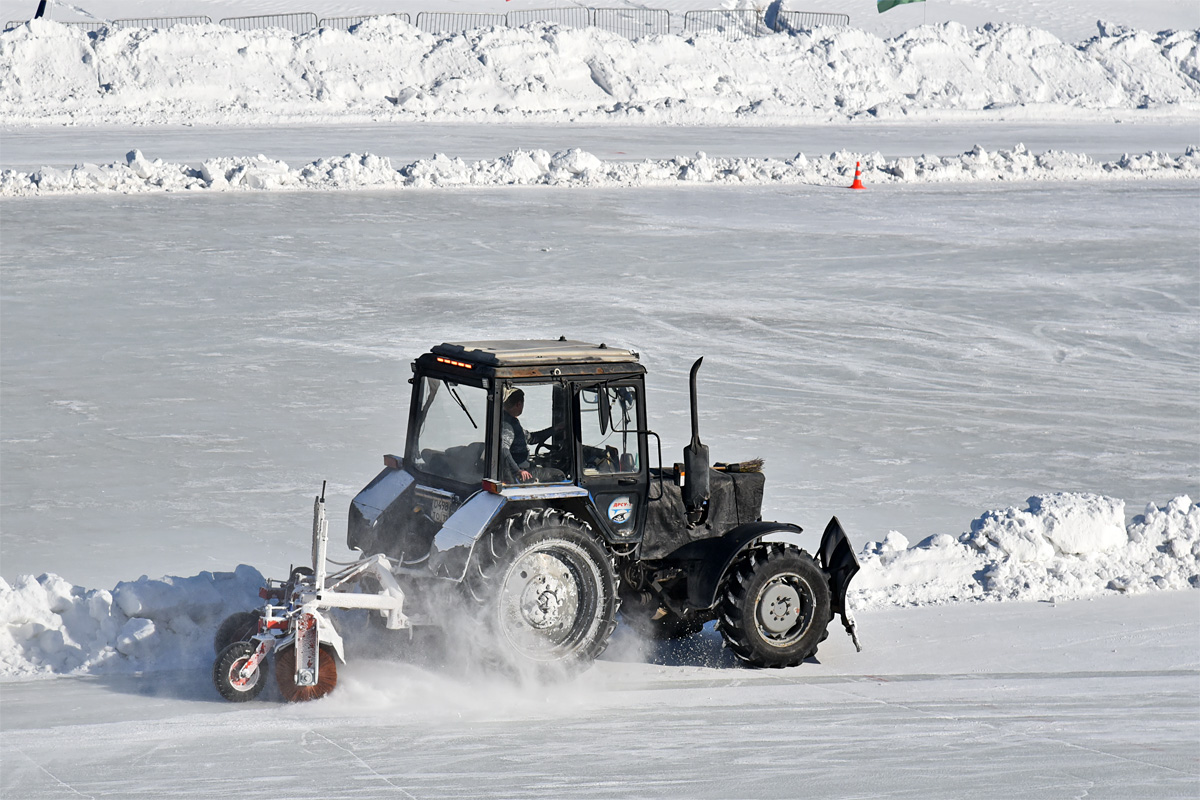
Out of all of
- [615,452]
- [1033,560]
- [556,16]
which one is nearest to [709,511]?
[615,452]

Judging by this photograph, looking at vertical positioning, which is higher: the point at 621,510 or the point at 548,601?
the point at 621,510

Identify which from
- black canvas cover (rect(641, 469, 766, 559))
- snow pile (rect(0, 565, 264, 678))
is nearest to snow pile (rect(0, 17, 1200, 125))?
snow pile (rect(0, 565, 264, 678))

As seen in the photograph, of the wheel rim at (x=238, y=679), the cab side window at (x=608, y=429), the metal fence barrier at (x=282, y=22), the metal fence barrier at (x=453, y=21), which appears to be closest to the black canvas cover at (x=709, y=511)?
the cab side window at (x=608, y=429)

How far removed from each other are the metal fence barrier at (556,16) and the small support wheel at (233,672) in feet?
182

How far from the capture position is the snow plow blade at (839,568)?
7469 millimetres

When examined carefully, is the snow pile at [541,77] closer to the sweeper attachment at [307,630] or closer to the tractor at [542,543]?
the tractor at [542,543]

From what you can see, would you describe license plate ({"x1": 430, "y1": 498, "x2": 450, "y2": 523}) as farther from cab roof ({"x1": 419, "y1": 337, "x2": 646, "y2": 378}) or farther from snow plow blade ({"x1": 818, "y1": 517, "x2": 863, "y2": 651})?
snow plow blade ({"x1": 818, "y1": 517, "x2": 863, "y2": 651})

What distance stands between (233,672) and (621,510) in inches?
77.6

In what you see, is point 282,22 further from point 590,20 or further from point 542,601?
point 542,601

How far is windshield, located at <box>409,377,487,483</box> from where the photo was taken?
7023 millimetres

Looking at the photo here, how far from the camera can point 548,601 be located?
6.84 metres

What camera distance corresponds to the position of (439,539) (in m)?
6.73

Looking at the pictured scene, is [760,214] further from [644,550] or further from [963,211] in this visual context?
[644,550]

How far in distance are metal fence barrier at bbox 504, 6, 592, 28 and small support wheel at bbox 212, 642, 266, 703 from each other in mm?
55613
